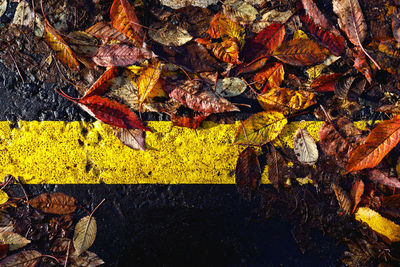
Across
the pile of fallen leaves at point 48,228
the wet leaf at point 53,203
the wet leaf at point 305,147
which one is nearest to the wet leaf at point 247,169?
the wet leaf at point 305,147

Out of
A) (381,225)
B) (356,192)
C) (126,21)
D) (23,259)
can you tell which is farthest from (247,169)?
(23,259)

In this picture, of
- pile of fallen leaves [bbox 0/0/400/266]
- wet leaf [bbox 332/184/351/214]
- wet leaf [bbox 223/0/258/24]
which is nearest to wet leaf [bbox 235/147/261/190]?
pile of fallen leaves [bbox 0/0/400/266]

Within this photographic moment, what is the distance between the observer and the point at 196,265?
5.66 ft

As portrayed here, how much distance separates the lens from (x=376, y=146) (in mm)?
1654

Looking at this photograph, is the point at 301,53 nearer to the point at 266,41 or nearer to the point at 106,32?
the point at 266,41

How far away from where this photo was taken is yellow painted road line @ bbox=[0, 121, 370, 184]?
66.8 inches

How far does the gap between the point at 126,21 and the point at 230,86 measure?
759 mm

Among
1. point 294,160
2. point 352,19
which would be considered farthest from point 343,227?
point 352,19

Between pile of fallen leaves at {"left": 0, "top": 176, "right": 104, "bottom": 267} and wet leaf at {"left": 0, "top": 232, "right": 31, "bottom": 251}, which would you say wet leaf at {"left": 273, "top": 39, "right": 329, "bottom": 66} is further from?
wet leaf at {"left": 0, "top": 232, "right": 31, "bottom": 251}

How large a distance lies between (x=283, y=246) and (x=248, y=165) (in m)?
0.58

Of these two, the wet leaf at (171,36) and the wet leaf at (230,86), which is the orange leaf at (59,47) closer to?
the wet leaf at (171,36)

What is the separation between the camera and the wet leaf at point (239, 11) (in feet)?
5.67

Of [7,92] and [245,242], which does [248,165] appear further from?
[7,92]

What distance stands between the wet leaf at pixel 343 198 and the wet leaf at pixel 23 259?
194 cm
